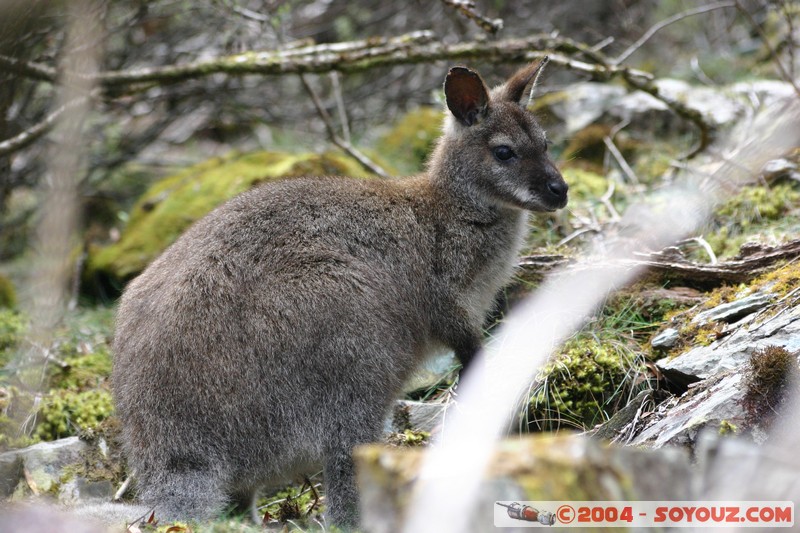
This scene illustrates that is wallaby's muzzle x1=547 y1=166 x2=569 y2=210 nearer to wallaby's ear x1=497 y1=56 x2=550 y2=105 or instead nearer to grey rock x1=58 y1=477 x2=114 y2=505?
wallaby's ear x1=497 y1=56 x2=550 y2=105

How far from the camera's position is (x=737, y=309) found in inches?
212

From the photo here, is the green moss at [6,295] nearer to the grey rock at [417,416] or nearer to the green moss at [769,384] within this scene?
the grey rock at [417,416]

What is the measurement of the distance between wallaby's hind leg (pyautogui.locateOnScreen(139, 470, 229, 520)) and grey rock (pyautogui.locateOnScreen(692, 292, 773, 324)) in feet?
11.2

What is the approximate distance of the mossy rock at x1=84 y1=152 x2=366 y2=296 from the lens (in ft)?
30.1

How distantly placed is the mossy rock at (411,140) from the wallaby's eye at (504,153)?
4806mm

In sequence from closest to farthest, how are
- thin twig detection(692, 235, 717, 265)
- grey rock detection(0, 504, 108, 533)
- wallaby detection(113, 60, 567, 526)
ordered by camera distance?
grey rock detection(0, 504, 108, 533) → wallaby detection(113, 60, 567, 526) → thin twig detection(692, 235, 717, 265)

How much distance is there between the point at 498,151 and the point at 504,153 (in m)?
0.05

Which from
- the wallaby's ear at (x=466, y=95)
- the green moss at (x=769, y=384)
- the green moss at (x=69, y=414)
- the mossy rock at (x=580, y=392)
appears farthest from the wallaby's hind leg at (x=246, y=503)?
the wallaby's ear at (x=466, y=95)

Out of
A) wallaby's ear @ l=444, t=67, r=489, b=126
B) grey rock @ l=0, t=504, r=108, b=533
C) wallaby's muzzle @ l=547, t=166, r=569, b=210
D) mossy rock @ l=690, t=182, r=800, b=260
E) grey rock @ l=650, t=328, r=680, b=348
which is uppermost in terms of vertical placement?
wallaby's ear @ l=444, t=67, r=489, b=126

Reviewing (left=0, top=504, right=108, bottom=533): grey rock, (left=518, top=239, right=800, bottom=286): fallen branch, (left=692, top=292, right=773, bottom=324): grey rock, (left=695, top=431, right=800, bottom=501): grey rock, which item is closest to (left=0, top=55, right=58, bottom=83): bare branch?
(left=518, top=239, right=800, bottom=286): fallen branch

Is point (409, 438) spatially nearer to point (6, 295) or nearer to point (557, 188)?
point (557, 188)

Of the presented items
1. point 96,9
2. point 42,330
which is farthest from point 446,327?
point 96,9

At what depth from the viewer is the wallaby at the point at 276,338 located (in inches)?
180

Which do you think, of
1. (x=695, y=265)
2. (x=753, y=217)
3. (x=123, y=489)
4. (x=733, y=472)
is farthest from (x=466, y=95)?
(x=733, y=472)
